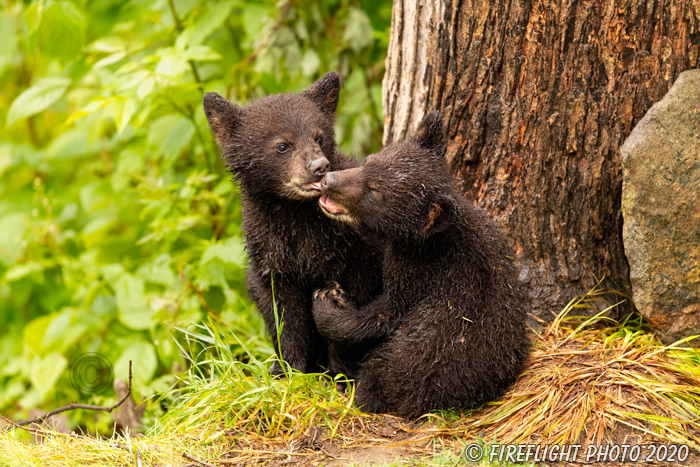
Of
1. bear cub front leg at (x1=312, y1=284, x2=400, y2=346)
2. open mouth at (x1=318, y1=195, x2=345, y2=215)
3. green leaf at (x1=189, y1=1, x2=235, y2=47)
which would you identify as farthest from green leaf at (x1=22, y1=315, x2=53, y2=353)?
open mouth at (x1=318, y1=195, x2=345, y2=215)

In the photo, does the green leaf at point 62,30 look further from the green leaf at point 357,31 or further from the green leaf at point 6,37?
the green leaf at point 357,31

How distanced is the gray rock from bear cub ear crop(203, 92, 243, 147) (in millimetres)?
2472

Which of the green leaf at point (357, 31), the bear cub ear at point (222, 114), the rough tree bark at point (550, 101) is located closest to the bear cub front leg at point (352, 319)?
the rough tree bark at point (550, 101)

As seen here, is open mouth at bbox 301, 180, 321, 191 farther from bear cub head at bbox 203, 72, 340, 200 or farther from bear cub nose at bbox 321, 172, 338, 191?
bear cub nose at bbox 321, 172, 338, 191

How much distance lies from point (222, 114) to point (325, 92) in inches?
29.5

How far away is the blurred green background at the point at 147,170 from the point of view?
5324mm

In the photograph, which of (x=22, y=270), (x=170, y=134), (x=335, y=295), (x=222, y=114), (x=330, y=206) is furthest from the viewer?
(x=22, y=270)

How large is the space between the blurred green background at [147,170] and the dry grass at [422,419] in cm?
129

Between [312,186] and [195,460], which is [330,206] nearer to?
[312,186]

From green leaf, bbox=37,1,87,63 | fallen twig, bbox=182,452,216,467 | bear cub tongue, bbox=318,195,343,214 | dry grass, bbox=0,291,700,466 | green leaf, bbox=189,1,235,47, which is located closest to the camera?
fallen twig, bbox=182,452,216,467

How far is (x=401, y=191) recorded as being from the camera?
3.77 meters

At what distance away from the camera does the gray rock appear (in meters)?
3.81

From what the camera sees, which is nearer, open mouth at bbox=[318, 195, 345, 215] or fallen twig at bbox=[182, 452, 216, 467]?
fallen twig at bbox=[182, 452, 216, 467]

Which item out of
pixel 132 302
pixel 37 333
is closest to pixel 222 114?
pixel 132 302
